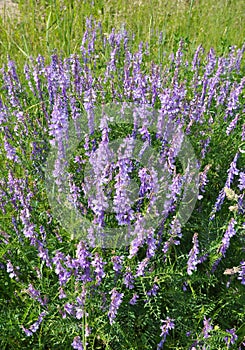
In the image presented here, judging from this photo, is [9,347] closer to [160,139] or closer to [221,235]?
[221,235]

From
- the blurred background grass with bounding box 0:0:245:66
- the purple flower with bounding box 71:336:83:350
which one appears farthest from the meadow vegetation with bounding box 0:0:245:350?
the blurred background grass with bounding box 0:0:245:66

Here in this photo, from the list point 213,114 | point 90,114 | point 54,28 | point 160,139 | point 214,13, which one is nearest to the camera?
point 90,114

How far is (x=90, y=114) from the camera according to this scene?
2383mm

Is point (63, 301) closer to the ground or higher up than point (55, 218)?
closer to the ground

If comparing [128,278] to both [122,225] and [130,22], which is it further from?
[130,22]

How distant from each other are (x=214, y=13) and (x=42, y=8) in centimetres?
245

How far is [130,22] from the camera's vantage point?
199 inches

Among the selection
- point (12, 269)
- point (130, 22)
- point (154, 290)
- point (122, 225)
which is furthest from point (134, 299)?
point (130, 22)

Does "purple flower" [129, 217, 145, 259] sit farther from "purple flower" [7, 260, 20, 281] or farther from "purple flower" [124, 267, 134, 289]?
"purple flower" [7, 260, 20, 281]

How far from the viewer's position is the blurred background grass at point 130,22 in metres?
4.66

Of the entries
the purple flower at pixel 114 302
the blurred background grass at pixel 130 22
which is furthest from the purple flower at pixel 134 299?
the blurred background grass at pixel 130 22

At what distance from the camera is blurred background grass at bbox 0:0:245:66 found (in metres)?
4.66

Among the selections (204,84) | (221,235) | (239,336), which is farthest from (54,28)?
(239,336)

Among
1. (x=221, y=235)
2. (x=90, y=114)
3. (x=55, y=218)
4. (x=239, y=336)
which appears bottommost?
(x=239, y=336)
